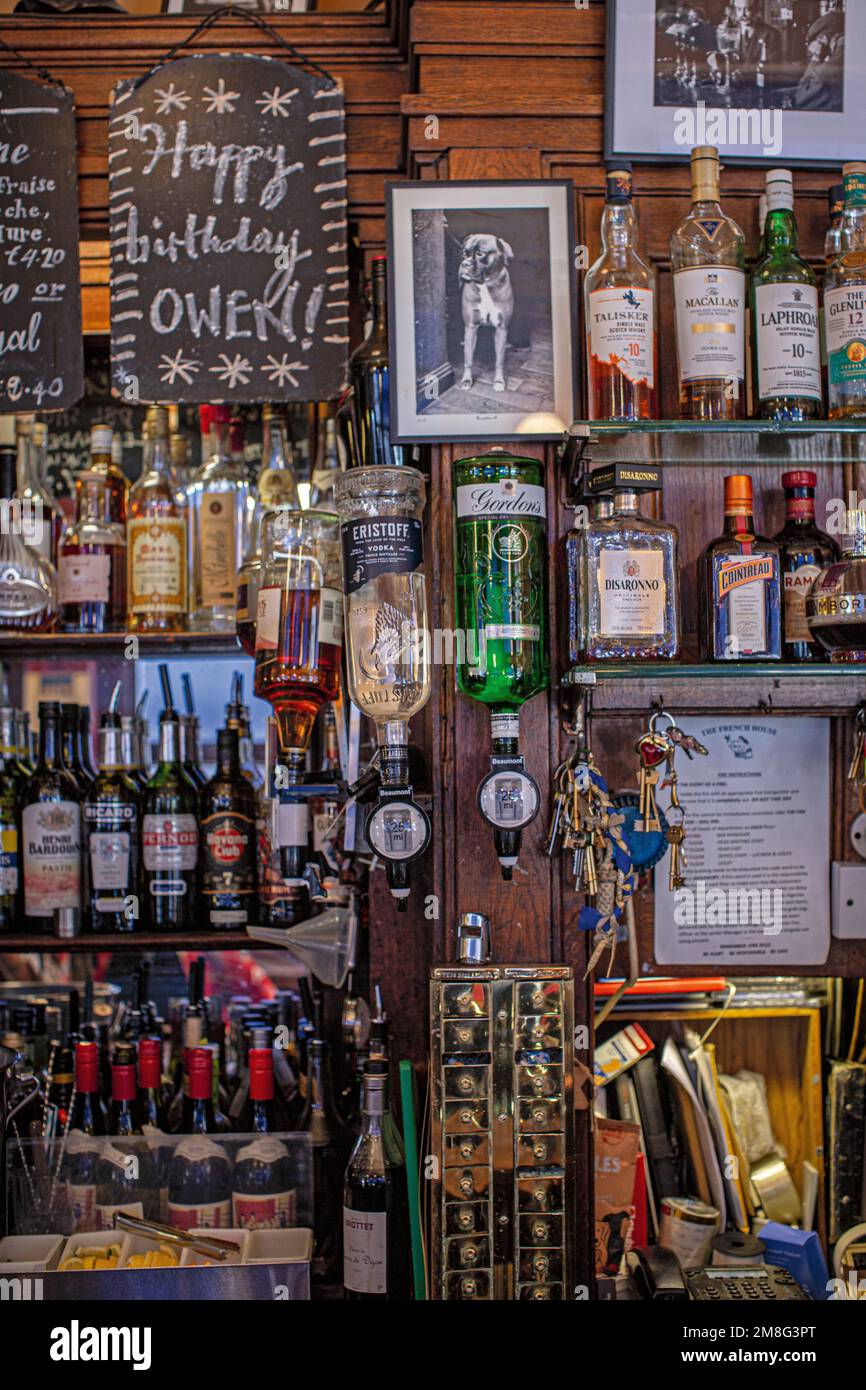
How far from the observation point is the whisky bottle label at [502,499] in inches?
65.7

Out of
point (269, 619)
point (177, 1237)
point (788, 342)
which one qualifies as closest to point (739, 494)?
point (788, 342)

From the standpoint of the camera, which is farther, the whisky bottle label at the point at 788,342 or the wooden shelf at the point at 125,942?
the wooden shelf at the point at 125,942

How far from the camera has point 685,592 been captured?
1859 millimetres

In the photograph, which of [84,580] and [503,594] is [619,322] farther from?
[84,580]

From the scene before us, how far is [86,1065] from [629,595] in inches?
46.2

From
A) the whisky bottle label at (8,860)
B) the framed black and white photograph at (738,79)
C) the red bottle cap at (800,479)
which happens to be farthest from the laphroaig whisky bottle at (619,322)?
the whisky bottle label at (8,860)

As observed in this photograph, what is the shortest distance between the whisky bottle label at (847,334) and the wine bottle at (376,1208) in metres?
1.21

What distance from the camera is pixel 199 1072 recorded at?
1977 millimetres

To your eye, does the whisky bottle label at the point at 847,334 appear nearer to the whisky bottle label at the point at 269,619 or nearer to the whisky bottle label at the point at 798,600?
the whisky bottle label at the point at 798,600

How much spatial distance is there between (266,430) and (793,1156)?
1.66 m
